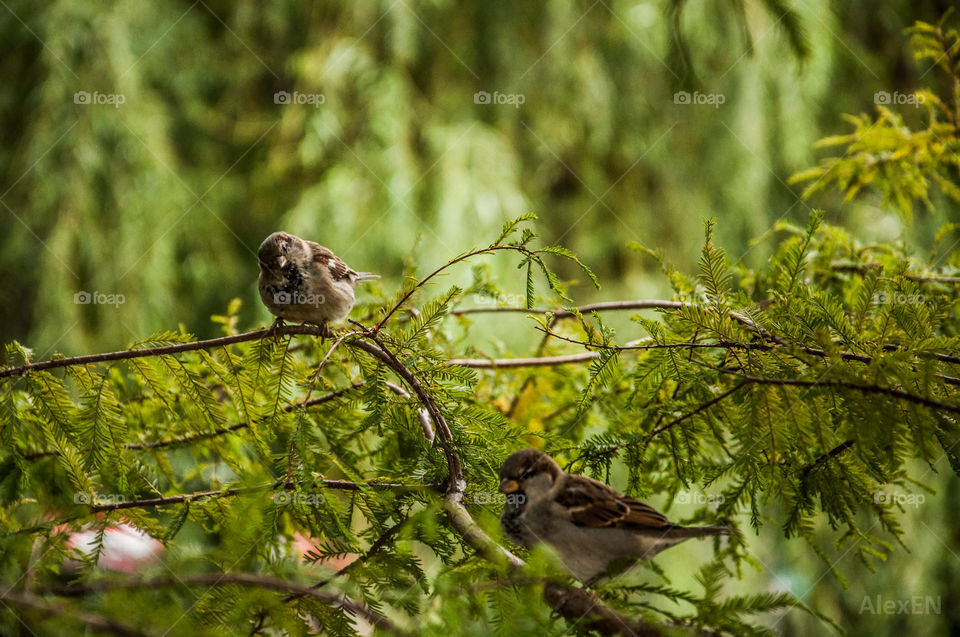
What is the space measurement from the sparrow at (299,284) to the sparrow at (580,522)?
3.02ft

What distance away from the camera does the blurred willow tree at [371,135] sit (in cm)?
496

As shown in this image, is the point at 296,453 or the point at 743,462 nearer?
the point at 743,462

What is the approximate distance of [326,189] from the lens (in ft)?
16.8

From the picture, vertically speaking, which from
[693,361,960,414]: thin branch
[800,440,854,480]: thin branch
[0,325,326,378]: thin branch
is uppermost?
[0,325,326,378]: thin branch

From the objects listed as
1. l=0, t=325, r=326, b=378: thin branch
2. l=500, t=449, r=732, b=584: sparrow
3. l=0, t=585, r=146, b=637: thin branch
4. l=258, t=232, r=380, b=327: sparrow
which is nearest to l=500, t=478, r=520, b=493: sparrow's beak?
l=500, t=449, r=732, b=584: sparrow

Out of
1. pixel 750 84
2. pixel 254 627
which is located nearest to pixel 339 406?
pixel 254 627

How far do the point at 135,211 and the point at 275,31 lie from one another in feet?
6.03

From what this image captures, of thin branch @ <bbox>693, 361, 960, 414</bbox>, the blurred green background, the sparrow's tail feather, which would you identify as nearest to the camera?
thin branch @ <bbox>693, 361, 960, 414</bbox>

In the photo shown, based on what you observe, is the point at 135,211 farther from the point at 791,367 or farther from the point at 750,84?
the point at 791,367

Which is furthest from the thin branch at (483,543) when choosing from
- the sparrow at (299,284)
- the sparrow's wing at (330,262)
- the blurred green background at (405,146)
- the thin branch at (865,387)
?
the blurred green background at (405,146)

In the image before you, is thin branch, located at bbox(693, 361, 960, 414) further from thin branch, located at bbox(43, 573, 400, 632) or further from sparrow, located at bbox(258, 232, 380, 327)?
sparrow, located at bbox(258, 232, 380, 327)

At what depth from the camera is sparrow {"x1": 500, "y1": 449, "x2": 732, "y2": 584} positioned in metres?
1.49

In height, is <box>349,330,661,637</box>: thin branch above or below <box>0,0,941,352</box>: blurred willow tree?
below

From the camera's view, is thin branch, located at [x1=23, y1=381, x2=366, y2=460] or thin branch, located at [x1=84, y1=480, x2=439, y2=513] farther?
thin branch, located at [x1=23, y1=381, x2=366, y2=460]
